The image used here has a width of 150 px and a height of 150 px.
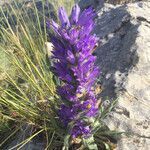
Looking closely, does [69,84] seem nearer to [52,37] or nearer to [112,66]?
[52,37]

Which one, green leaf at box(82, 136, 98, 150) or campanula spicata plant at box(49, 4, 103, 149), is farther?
green leaf at box(82, 136, 98, 150)

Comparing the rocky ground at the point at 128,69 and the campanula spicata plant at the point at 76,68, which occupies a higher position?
the campanula spicata plant at the point at 76,68

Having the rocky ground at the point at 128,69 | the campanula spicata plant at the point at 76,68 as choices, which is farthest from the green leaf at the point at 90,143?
the rocky ground at the point at 128,69

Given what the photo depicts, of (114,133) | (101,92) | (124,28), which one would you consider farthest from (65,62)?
(124,28)

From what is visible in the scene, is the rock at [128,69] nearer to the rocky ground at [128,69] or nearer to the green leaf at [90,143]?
the rocky ground at [128,69]

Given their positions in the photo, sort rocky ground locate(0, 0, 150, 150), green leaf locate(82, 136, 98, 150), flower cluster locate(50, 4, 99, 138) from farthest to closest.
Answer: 1. rocky ground locate(0, 0, 150, 150)
2. green leaf locate(82, 136, 98, 150)
3. flower cluster locate(50, 4, 99, 138)

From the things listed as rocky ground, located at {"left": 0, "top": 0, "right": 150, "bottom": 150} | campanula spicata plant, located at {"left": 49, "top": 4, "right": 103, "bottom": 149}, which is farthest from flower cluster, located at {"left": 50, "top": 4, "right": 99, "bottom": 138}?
rocky ground, located at {"left": 0, "top": 0, "right": 150, "bottom": 150}

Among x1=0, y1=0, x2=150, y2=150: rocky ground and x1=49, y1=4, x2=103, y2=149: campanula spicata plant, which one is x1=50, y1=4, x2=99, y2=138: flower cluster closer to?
x1=49, y1=4, x2=103, y2=149: campanula spicata plant
